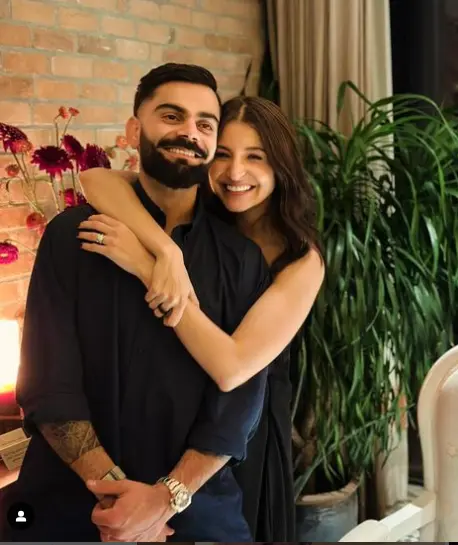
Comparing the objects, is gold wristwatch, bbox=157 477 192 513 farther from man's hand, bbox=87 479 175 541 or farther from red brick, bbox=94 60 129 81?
red brick, bbox=94 60 129 81

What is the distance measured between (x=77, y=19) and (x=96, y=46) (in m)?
0.10

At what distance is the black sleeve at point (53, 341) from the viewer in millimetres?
1255

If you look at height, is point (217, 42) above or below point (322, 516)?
above

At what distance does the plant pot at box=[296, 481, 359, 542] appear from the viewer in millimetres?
2193

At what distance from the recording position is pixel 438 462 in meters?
1.52

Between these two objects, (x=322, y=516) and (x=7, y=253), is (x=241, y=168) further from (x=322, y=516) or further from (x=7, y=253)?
(x=322, y=516)

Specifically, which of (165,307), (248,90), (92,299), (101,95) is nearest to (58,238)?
(92,299)

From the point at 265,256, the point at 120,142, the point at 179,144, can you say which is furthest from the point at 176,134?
the point at 120,142

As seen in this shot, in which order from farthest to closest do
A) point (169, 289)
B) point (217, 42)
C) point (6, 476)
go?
point (217, 42), point (6, 476), point (169, 289)

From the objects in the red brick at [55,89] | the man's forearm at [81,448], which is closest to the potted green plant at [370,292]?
the red brick at [55,89]

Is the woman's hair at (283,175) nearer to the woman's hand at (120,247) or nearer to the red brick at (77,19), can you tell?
the woman's hand at (120,247)

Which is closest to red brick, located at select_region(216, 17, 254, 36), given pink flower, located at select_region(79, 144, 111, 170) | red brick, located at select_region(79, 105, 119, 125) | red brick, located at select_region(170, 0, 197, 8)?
red brick, located at select_region(170, 0, 197, 8)

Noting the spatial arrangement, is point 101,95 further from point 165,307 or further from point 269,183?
point 165,307

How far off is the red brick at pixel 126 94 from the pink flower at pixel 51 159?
0.52 m
